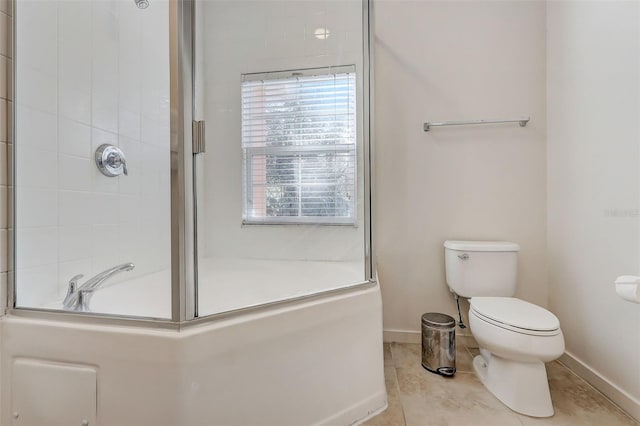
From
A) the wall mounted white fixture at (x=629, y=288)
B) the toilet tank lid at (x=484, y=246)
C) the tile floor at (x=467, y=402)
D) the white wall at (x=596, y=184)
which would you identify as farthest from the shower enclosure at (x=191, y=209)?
the white wall at (x=596, y=184)

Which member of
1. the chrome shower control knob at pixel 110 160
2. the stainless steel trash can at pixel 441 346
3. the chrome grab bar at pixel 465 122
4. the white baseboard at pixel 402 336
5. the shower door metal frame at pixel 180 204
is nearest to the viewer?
the shower door metal frame at pixel 180 204

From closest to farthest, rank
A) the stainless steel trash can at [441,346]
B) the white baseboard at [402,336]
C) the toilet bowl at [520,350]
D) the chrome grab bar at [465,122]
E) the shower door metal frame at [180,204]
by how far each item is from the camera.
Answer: the shower door metal frame at [180,204] → the toilet bowl at [520,350] → the stainless steel trash can at [441,346] → the chrome grab bar at [465,122] → the white baseboard at [402,336]

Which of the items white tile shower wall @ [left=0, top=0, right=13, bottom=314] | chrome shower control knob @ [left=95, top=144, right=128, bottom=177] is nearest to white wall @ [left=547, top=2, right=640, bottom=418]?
chrome shower control knob @ [left=95, top=144, right=128, bottom=177]

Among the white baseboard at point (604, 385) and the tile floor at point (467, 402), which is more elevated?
the white baseboard at point (604, 385)

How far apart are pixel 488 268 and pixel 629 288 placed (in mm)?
631

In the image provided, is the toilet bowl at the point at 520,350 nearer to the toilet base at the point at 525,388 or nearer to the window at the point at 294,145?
the toilet base at the point at 525,388

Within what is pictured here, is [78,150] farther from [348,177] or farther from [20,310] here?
[348,177]

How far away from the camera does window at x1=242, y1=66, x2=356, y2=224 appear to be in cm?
188

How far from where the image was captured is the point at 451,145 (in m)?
1.97

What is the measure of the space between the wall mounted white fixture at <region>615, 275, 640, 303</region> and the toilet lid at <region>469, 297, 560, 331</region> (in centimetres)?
25

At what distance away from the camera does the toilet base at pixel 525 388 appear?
4.26 feet

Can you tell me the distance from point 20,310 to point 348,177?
1.52m

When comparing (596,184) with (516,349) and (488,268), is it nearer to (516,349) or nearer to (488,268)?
(488,268)

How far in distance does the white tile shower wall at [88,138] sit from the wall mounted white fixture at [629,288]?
1717 mm
